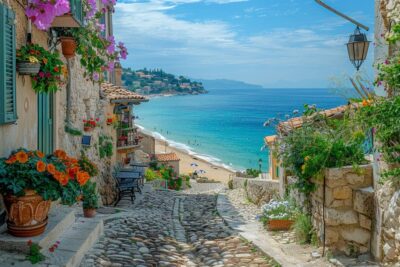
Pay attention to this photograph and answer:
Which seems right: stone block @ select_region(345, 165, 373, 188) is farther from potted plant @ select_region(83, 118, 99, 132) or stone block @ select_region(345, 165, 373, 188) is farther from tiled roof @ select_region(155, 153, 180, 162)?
tiled roof @ select_region(155, 153, 180, 162)

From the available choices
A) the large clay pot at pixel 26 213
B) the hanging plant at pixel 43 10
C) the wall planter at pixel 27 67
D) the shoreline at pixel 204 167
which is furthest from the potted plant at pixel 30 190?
the shoreline at pixel 204 167

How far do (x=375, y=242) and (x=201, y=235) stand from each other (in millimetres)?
3988

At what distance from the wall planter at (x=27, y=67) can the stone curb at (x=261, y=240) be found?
4559 mm

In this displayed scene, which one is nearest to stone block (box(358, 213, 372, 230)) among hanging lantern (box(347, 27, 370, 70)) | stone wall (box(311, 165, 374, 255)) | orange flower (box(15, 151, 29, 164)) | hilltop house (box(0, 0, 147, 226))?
stone wall (box(311, 165, 374, 255))

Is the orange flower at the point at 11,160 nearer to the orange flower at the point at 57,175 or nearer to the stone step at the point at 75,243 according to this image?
the orange flower at the point at 57,175

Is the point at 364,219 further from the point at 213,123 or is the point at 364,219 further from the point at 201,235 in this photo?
the point at 213,123

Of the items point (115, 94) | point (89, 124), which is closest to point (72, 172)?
point (89, 124)

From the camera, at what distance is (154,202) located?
1500 cm

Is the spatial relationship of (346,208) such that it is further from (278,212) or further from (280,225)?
(278,212)

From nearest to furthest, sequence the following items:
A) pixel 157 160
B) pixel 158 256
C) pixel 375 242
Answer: pixel 375 242 < pixel 158 256 < pixel 157 160

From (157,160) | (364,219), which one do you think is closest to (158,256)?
(364,219)

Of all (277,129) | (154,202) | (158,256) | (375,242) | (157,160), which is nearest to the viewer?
(375,242)

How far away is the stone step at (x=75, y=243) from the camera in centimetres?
504

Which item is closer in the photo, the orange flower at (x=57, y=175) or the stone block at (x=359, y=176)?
the orange flower at (x=57, y=175)
